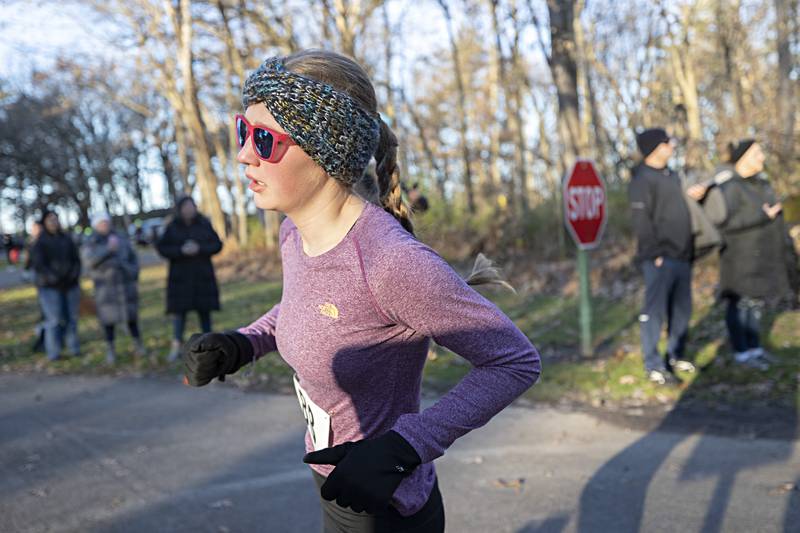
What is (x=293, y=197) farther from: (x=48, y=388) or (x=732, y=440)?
(x=48, y=388)

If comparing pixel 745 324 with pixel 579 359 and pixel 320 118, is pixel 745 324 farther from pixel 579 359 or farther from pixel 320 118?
pixel 320 118

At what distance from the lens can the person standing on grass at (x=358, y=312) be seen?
5.22 ft

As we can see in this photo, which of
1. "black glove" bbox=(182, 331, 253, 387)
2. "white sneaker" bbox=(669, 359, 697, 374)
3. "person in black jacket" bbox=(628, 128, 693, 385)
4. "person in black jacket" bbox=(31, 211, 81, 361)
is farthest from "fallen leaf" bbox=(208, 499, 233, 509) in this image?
"person in black jacket" bbox=(31, 211, 81, 361)

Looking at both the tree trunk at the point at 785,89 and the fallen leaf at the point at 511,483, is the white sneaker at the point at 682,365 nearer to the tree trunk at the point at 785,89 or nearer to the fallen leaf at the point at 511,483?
the fallen leaf at the point at 511,483

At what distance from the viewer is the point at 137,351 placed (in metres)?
9.09

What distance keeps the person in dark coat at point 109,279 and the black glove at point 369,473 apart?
796 cm

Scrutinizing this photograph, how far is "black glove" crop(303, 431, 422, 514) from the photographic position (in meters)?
1.47

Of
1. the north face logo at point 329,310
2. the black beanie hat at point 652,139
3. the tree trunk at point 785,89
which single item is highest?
the tree trunk at point 785,89

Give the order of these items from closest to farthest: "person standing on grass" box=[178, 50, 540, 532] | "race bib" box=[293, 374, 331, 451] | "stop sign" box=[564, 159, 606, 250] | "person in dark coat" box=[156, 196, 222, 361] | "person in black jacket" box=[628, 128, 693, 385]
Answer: "person standing on grass" box=[178, 50, 540, 532] → "race bib" box=[293, 374, 331, 451] → "person in black jacket" box=[628, 128, 693, 385] → "stop sign" box=[564, 159, 606, 250] → "person in dark coat" box=[156, 196, 222, 361]

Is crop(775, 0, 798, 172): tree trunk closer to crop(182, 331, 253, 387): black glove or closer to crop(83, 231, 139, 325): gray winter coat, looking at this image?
Answer: crop(83, 231, 139, 325): gray winter coat

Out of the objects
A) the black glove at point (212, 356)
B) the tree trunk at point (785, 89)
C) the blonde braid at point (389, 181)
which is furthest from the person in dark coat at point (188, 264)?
the tree trunk at point (785, 89)

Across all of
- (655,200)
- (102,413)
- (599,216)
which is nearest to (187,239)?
(102,413)

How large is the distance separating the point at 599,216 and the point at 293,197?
18.3ft

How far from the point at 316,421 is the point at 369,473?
0.46 meters
